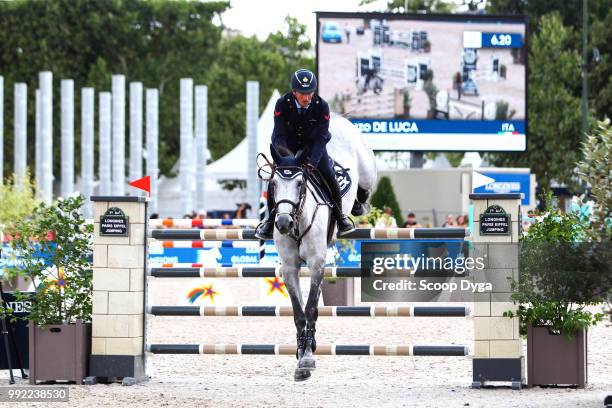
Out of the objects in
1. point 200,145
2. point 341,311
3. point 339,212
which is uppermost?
point 200,145

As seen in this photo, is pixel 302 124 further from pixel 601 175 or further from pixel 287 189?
pixel 601 175

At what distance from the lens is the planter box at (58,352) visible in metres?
11.1

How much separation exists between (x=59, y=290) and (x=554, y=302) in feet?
13.9

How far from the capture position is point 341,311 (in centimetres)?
1111

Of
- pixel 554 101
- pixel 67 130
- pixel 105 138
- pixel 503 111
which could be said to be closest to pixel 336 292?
pixel 503 111

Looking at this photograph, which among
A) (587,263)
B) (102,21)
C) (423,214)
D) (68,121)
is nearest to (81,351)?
(587,263)

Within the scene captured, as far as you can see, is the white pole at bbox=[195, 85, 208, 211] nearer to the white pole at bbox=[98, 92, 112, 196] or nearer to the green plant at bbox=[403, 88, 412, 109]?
the white pole at bbox=[98, 92, 112, 196]

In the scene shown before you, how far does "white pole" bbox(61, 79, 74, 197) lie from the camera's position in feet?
147

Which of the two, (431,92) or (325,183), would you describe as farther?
(431,92)

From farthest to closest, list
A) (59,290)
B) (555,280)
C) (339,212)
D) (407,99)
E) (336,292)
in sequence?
1. (407,99)
2. (336,292)
3. (59,290)
4. (555,280)
5. (339,212)

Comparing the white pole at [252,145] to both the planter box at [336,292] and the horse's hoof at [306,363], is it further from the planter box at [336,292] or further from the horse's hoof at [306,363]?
the horse's hoof at [306,363]

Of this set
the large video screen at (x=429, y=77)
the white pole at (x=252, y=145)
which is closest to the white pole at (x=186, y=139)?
the white pole at (x=252, y=145)

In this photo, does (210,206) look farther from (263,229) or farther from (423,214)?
(263,229)

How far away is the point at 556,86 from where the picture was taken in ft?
147
